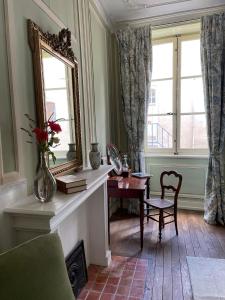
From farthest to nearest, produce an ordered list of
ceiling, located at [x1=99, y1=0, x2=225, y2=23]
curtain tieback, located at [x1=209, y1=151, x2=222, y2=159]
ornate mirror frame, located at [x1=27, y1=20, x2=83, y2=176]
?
curtain tieback, located at [x1=209, y1=151, x2=222, y2=159] → ceiling, located at [x1=99, y1=0, x2=225, y2=23] → ornate mirror frame, located at [x1=27, y1=20, x2=83, y2=176]

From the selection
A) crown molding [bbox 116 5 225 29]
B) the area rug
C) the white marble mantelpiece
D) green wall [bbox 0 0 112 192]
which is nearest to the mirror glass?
green wall [bbox 0 0 112 192]

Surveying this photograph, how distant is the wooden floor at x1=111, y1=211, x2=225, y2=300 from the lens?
2020 millimetres

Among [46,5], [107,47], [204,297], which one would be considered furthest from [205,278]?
[107,47]

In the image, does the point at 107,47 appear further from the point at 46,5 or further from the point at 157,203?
the point at 157,203

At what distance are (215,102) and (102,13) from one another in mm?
1990

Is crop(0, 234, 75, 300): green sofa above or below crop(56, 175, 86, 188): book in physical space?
below

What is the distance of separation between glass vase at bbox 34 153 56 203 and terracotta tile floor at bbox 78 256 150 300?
1099 mm

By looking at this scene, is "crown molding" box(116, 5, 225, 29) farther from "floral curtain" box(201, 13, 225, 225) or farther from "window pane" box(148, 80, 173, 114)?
"window pane" box(148, 80, 173, 114)

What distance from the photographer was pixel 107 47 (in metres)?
3.46

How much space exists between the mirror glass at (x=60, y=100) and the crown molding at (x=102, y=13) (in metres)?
1.29

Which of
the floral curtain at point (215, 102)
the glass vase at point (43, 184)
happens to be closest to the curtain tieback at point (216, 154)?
the floral curtain at point (215, 102)

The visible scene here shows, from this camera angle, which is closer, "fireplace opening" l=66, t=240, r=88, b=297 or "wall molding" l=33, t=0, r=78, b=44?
"wall molding" l=33, t=0, r=78, b=44

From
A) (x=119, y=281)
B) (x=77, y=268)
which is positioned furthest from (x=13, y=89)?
(x=119, y=281)

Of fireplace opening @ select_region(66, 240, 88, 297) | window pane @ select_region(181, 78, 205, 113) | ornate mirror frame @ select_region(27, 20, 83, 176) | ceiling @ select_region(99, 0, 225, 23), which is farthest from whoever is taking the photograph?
window pane @ select_region(181, 78, 205, 113)
